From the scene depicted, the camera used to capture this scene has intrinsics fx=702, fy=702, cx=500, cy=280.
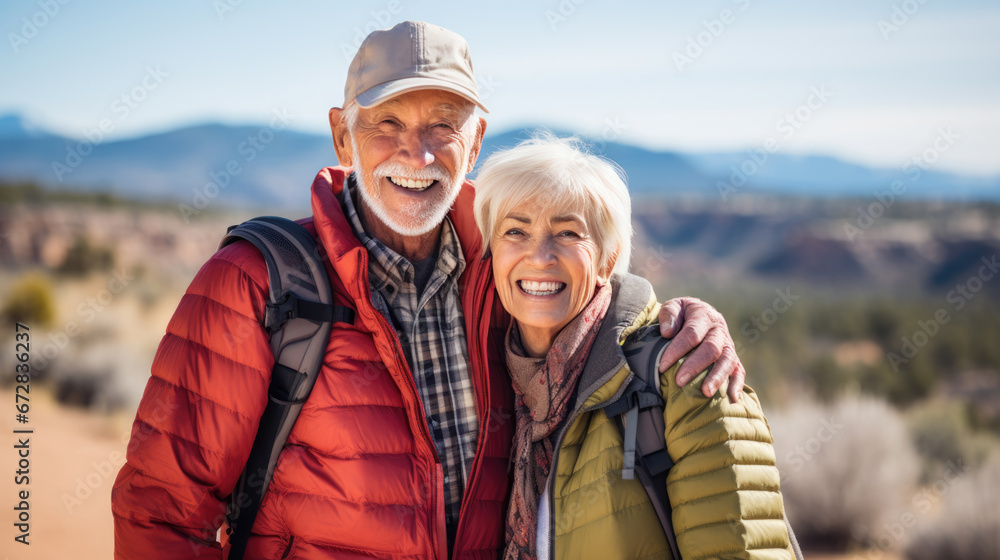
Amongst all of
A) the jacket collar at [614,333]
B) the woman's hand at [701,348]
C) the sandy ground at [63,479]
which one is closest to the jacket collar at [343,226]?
the jacket collar at [614,333]

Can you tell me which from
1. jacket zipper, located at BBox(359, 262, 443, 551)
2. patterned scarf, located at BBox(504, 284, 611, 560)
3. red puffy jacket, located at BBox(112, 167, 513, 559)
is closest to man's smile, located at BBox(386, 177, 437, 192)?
red puffy jacket, located at BBox(112, 167, 513, 559)

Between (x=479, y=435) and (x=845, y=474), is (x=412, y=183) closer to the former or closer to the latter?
(x=479, y=435)

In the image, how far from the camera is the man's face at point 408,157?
2.91 m

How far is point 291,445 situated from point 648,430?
1.26m

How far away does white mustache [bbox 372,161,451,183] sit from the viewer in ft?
9.50

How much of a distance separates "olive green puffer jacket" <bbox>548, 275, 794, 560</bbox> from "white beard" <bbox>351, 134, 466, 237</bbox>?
0.99m

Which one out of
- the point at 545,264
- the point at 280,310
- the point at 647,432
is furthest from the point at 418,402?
the point at 647,432

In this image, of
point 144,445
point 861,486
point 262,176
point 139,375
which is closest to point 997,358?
point 861,486

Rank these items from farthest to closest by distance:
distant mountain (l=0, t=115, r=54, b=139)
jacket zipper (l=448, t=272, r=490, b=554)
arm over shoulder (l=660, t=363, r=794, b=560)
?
distant mountain (l=0, t=115, r=54, b=139) → jacket zipper (l=448, t=272, r=490, b=554) → arm over shoulder (l=660, t=363, r=794, b=560)

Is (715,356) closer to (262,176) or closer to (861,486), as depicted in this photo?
(861,486)

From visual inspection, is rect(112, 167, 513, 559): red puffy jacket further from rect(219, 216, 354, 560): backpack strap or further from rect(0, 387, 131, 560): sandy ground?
rect(0, 387, 131, 560): sandy ground

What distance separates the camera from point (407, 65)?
288 centimetres

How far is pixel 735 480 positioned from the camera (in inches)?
86.0

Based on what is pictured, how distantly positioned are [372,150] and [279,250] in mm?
636
